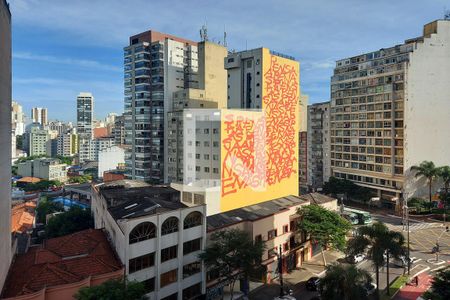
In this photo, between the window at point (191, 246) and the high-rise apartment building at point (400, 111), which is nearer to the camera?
the window at point (191, 246)

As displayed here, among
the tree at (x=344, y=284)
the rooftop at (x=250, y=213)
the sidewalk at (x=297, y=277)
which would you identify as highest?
the rooftop at (x=250, y=213)

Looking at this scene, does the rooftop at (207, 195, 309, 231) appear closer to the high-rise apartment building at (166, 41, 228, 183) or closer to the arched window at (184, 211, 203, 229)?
the arched window at (184, 211, 203, 229)

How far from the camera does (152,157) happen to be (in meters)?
102

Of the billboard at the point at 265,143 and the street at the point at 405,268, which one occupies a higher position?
the billboard at the point at 265,143

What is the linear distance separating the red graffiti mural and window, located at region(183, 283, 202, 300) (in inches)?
1106

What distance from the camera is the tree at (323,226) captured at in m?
48.2

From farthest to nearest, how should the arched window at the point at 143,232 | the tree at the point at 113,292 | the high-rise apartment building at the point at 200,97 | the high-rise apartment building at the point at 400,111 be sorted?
the high-rise apartment building at the point at 200,97, the high-rise apartment building at the point at 400,111, the arched window at the point at 143,232, the tree at the point at 113,292

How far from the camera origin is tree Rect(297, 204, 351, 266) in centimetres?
4825

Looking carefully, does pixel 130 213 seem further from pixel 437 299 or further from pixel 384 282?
pixel 384 282

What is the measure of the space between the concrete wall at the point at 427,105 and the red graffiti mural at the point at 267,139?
27971mm

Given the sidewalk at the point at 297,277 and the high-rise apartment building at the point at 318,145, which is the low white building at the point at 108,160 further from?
the sidewalk at the point at 297,277

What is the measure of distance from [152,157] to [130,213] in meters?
66.4

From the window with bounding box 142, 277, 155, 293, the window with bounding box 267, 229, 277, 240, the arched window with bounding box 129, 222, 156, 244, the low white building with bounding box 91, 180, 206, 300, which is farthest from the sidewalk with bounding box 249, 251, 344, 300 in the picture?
the arched window with bounding box 129, 222, 156, 244

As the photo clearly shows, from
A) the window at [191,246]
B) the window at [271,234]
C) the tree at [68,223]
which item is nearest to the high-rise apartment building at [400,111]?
the window at [271,234]
